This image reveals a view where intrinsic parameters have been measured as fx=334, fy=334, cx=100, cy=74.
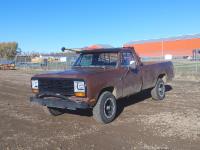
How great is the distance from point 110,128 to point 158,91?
13.9ft

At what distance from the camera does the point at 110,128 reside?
773 cm

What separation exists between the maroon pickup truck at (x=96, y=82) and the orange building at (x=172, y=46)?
254ft

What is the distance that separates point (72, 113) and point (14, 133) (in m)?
2.45

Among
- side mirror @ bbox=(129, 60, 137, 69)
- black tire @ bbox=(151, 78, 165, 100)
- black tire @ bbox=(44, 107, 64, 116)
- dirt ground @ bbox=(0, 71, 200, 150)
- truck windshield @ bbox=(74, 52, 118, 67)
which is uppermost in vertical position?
truck windshield @ bbox=(74, 52, 118, 67)

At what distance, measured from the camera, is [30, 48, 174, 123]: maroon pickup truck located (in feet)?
25.6

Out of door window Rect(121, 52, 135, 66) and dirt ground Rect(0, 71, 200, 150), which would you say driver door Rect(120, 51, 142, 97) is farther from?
dirt ground Rect(0, 71, 200, 150)

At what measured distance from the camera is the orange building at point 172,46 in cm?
8953

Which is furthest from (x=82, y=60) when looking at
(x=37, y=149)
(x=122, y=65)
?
(x=37, y=149)

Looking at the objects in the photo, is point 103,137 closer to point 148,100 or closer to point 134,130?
point 134,130

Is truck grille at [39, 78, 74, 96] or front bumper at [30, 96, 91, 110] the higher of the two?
truck grille at [39, 78, 74, 96]

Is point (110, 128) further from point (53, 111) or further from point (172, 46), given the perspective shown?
point (172, 46)

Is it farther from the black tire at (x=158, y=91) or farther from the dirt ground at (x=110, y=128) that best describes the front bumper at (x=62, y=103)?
the black tire at (x=158, y=91)

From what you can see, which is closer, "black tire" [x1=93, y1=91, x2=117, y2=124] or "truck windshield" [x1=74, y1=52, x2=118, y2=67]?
→ "black tire" [x1=93, y1=91, x2=117, y2=124]

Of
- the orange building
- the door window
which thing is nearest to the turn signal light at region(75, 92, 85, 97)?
the door window
